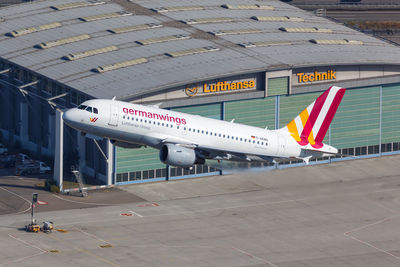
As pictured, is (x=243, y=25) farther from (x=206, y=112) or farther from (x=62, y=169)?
(x=62, y=169)

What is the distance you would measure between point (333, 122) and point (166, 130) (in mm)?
50452

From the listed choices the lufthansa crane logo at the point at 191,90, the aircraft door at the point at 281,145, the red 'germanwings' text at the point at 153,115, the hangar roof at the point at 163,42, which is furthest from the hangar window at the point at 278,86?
the red 'germanwings' text at the point at 153,115

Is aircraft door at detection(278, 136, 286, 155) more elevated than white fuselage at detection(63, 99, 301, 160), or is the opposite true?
white fuselage at detection(63, 99, 301, 160)

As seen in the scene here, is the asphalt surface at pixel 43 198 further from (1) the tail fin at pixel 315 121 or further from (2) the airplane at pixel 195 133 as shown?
(1) the tail fin at pixel 315 121

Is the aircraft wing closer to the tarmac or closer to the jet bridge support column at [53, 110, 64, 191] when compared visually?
the tarmac

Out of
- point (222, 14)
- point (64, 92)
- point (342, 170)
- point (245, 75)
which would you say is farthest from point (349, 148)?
point (64, 92)

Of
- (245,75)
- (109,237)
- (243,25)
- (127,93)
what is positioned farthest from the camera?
(243,25)

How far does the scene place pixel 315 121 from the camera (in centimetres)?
13375

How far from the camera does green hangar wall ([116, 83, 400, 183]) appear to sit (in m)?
153

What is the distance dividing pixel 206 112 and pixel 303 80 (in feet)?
57.9

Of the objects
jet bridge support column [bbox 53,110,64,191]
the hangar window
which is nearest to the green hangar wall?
the hangar window

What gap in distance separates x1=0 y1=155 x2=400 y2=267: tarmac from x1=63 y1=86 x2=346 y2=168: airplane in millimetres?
10867

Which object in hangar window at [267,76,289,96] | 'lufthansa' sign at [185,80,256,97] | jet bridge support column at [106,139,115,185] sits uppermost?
'lufthansa' sign at [185,80,256,97]

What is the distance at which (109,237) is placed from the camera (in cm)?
13075
